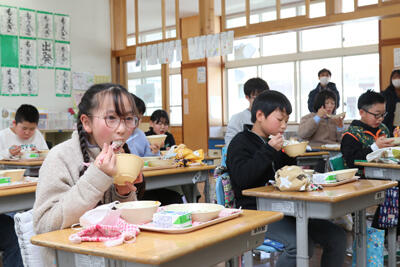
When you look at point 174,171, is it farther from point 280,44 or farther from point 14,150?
point 280,44

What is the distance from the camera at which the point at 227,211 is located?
145 cm

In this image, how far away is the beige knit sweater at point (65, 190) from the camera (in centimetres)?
134

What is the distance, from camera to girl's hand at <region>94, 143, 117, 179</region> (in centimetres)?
132

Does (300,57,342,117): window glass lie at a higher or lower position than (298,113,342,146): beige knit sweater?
higher

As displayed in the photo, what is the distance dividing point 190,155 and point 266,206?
147cm

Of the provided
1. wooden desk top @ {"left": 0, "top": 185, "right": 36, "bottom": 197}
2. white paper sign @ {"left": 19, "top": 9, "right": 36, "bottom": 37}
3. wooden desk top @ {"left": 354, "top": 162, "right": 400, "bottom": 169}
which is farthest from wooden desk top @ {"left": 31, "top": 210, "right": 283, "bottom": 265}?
white paper sign @ {"left": 19, "top": 9, "right": 36, "bottom": 37}

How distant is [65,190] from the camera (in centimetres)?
142

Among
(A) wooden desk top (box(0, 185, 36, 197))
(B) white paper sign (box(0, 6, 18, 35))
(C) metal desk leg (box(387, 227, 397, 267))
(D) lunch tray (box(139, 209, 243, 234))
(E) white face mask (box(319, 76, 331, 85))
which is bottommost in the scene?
(C) metal desk leg (box(387, 227, 397, 267))

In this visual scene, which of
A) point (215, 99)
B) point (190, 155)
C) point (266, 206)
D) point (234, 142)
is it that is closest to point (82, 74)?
point (215, 99)

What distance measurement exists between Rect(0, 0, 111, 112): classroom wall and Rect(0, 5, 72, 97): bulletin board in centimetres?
8

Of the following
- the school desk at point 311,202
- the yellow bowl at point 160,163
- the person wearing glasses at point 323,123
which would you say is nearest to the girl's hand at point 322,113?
the person wearing glasses at point 323,123

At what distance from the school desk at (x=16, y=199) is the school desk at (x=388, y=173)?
216cm

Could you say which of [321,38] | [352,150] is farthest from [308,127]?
[321,38]

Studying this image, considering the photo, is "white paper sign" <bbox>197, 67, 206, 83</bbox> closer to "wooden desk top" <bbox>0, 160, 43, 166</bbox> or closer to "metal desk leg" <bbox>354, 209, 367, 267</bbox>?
"wooden desk top" <bbox>0, 160, 43, 166</bbox>
